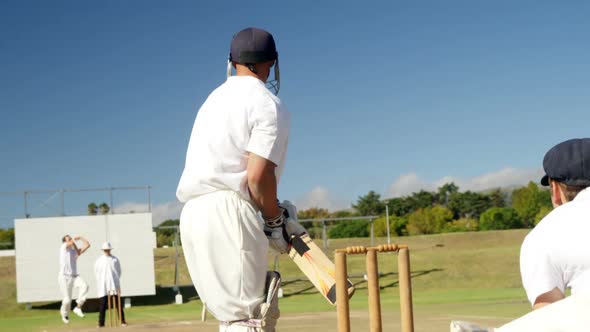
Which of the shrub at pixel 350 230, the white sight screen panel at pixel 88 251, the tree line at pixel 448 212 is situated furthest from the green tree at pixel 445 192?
the white sight screen panel at pixel 88 251

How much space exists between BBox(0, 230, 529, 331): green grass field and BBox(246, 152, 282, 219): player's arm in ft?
35.2

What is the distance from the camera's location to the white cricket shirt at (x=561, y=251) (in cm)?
310

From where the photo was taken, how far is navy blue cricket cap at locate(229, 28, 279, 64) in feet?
13.9

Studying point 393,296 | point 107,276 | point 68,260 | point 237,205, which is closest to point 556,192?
point 237,205

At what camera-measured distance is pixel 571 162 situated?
11.3 feet

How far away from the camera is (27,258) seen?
28.6 metres

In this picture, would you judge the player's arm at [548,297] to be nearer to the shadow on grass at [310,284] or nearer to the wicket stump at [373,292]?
the wicket stump at [373,292]

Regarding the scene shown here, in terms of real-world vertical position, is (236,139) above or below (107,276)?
above

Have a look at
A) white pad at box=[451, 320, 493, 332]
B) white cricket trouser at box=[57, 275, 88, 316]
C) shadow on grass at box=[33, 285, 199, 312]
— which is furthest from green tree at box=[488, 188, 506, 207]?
white pad at box=[451, 320, 493, 332]

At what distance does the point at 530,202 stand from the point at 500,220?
6594 mm

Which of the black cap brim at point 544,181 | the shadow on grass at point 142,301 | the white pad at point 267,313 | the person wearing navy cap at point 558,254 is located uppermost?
the black cap brim at point 544,181

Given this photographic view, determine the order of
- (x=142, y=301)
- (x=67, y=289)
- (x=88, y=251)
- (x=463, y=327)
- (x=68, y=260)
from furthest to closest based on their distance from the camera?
(x=142, y=301)
(x=88, y=251)
(x=68, y=260)
(x=67, y=289)
(x=463, y=327)

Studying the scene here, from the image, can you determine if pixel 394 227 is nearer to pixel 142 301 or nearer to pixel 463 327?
pixel 142 301

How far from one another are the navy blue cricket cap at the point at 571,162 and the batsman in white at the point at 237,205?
1235mm
